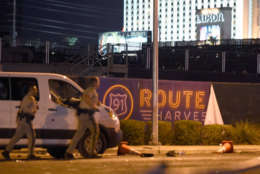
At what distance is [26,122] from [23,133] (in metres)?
0.27

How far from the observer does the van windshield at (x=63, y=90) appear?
12.6 metres

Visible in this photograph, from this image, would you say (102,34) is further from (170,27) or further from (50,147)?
(50,147)

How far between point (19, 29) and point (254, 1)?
55.4m

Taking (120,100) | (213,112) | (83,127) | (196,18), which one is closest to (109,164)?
(83,127)

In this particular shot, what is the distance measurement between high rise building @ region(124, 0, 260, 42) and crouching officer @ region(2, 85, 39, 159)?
79219 mm

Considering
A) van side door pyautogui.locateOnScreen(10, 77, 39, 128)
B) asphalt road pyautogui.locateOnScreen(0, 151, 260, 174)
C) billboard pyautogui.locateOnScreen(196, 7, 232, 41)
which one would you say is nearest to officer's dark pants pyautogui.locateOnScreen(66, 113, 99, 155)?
asphalt road pyautogui.locateOnScreen(0, 151, 260, 174)

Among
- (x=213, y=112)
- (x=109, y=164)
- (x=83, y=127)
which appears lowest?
(x=109, y=164)

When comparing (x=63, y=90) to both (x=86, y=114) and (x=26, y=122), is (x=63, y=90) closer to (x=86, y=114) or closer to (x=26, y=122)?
(x=86, y=114)

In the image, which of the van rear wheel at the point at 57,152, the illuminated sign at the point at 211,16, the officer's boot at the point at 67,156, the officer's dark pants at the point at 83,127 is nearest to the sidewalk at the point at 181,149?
the van rear wheel at the point at 57,152

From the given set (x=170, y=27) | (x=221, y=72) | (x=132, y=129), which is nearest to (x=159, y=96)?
(x=132, y=129)

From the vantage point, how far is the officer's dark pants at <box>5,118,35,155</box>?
11.6 metres

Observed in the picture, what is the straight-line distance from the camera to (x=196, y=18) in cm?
9469

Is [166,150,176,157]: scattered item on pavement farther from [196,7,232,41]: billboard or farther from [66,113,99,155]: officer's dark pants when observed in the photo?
[196,7,232,41]: billboard

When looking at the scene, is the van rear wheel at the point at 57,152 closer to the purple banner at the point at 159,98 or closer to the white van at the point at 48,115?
the white van at the point at 48,115
